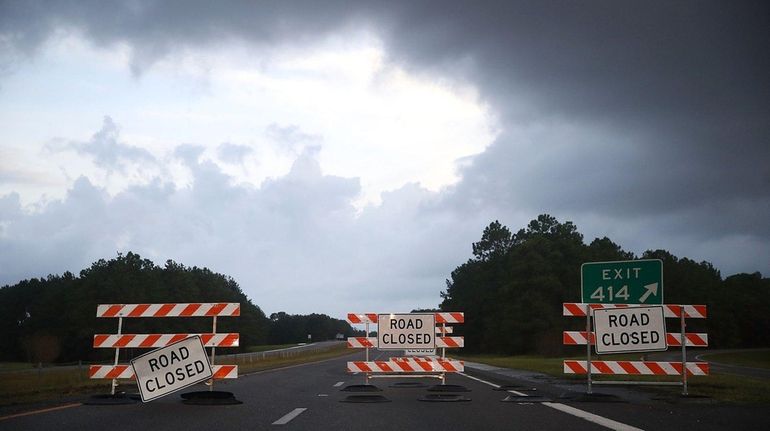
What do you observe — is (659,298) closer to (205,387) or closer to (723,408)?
(723,408)

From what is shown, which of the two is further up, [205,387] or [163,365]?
[163,365]

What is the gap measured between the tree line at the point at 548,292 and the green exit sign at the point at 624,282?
56.0 m

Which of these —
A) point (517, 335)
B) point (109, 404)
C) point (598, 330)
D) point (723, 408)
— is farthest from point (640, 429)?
point (517, 335)

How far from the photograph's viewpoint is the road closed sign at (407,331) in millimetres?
15816

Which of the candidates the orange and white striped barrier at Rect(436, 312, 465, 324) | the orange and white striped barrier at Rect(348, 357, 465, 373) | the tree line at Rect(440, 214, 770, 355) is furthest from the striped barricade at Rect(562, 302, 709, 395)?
the tree line at Rect(440, 214, 770, 355)

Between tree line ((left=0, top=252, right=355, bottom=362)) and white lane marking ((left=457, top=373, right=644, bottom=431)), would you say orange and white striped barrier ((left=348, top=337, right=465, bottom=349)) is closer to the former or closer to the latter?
white lane marking ((left=457, top=373, right=644, bottom=431))

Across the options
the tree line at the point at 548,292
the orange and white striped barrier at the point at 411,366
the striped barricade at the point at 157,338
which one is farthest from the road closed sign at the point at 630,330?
the tree line at the point at 548,292

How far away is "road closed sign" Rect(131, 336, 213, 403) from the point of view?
10883 mm

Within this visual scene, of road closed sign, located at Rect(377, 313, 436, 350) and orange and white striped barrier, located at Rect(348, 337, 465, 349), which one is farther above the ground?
road closed sign, located at Rect(377, 313, 436, 350)

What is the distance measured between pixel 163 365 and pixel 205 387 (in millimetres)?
4873

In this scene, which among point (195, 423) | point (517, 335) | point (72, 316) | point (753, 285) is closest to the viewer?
point (195, 423)

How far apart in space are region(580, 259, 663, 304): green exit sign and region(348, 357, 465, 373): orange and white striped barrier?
12.1 ft

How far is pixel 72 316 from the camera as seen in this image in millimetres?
93625

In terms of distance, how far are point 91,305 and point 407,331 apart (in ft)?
285
